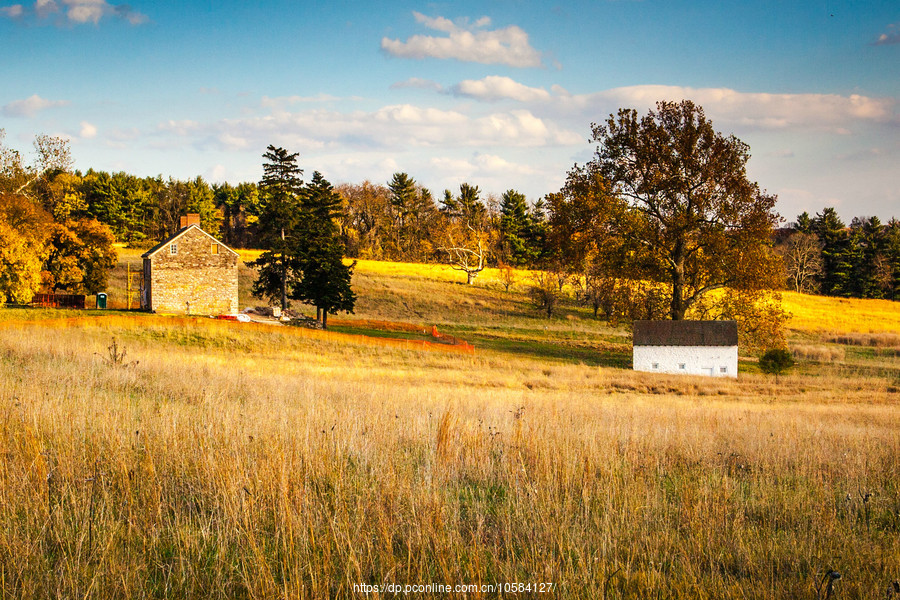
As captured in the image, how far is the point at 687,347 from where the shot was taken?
36500 millimetres

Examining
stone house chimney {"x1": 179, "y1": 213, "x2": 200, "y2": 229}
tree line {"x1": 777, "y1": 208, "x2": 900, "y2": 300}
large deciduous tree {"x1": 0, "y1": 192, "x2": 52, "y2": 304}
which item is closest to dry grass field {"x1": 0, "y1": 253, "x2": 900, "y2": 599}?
large deciduous tree {"x1": 0, "y1": 192, "x2": 52, "y2": 304}

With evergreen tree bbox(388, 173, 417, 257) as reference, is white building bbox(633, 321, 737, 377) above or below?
below

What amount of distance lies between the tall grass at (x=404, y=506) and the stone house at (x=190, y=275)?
46633 mm

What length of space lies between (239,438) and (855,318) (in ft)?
242

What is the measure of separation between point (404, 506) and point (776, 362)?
115ft

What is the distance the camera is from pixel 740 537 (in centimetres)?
483

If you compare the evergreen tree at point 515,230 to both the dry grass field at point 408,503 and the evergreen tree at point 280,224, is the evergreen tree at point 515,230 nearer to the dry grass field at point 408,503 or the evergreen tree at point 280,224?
the evergreen tree at point 280,224

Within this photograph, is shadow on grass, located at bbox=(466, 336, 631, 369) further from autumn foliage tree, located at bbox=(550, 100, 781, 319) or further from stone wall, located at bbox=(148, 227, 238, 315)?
stone wall, located at bbox=(148, 227, 238, 315)

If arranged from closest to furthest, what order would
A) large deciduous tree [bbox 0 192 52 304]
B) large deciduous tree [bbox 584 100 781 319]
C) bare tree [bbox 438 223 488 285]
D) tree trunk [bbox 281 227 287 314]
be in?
large deciduous tree [bbox 584 100 781 319]
large deciduous tree [bbox 0 192 52 304]
tree trunk [bbox 281 227 287 314]
bare tree [bbox 438 223 488 285]

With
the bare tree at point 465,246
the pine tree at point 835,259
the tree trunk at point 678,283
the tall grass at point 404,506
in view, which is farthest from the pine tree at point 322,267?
the pine tree at point 835,259

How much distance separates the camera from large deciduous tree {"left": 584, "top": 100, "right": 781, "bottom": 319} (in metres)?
33.7

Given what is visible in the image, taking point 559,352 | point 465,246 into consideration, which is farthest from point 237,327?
point 465,246

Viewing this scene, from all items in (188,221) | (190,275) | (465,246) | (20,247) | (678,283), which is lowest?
(190,275)

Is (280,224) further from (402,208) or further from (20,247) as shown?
(402,208)
